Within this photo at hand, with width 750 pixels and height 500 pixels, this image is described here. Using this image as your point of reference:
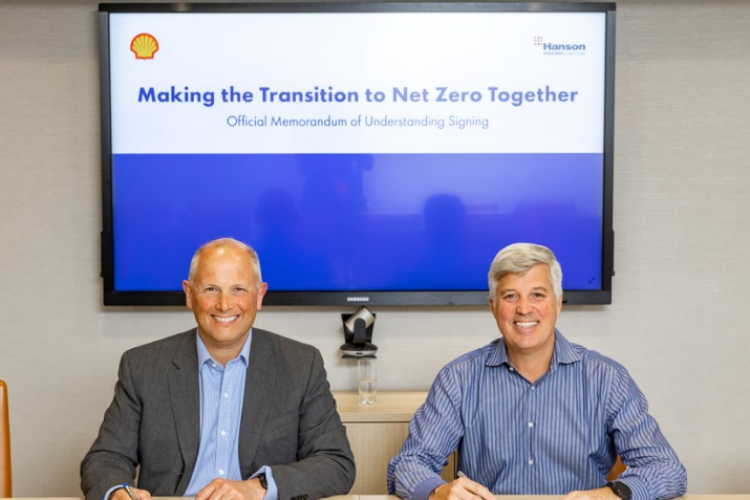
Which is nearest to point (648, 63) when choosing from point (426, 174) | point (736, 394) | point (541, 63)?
point (541, 63)

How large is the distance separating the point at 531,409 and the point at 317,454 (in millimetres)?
601

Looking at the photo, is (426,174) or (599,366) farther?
(426,174)

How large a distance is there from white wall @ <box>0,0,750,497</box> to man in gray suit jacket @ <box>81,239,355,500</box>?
1235 millimetres

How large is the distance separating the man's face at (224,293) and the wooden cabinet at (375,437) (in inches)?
41.4

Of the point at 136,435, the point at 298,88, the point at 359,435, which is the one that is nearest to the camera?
the point at 136,435

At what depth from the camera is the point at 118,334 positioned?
12.3 feet

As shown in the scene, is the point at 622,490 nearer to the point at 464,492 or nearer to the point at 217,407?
the point at 464,492

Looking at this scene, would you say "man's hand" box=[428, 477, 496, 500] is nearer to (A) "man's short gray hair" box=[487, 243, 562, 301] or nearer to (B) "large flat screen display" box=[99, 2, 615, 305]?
(A) "man's short gray hair" box=[487, 243, 562, 301]

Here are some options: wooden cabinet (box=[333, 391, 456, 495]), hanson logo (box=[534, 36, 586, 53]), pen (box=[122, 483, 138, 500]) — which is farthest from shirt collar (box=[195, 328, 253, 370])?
hanson logo (box=[534, 36, 586, 53])

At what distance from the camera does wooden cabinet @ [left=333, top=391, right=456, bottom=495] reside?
3.39 metres

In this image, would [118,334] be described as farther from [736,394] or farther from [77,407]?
[736,394]

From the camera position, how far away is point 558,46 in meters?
3.63

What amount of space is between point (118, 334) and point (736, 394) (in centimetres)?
260

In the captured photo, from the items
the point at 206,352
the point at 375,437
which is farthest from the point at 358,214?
the point at 206,352
